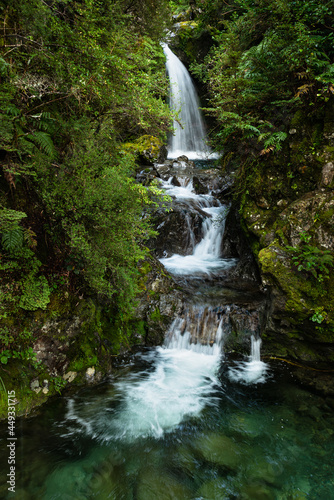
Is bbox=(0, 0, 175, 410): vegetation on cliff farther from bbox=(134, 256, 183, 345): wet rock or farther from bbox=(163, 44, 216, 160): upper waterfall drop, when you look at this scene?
bbox=(163, 44, 216, 160): upper waterfall drop

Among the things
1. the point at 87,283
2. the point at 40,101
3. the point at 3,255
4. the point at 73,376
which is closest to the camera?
the point at 3,255

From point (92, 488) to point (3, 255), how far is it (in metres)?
3.22

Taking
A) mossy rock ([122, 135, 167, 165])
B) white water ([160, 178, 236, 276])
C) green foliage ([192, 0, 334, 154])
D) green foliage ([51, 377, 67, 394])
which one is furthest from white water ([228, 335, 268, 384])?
mossy rock ([122, 135, 167, 165])

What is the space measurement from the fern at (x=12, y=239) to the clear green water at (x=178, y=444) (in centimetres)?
253

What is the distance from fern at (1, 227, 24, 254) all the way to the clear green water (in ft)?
8.30

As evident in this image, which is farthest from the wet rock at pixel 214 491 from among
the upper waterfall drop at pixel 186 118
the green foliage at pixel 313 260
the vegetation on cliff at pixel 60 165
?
the upper waterfall drop at pixel 186 118

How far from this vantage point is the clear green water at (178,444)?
3.28m

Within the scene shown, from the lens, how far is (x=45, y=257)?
14.0 ft

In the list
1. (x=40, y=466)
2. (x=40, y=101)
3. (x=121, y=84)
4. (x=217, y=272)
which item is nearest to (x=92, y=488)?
(x=40, y=466)

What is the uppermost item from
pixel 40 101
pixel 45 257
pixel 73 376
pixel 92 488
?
pixel 40 101

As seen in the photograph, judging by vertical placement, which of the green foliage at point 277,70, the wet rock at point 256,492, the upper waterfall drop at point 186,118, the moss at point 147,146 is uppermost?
the upper waterfall drop at point 186,118

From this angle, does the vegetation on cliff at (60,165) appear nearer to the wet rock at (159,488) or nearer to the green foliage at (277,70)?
the wet rock at (159,488)

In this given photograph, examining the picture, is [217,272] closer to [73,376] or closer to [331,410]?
[331,410]

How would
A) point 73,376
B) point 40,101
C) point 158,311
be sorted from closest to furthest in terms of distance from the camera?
point 40,101 → point 73,376 → point 158,311
